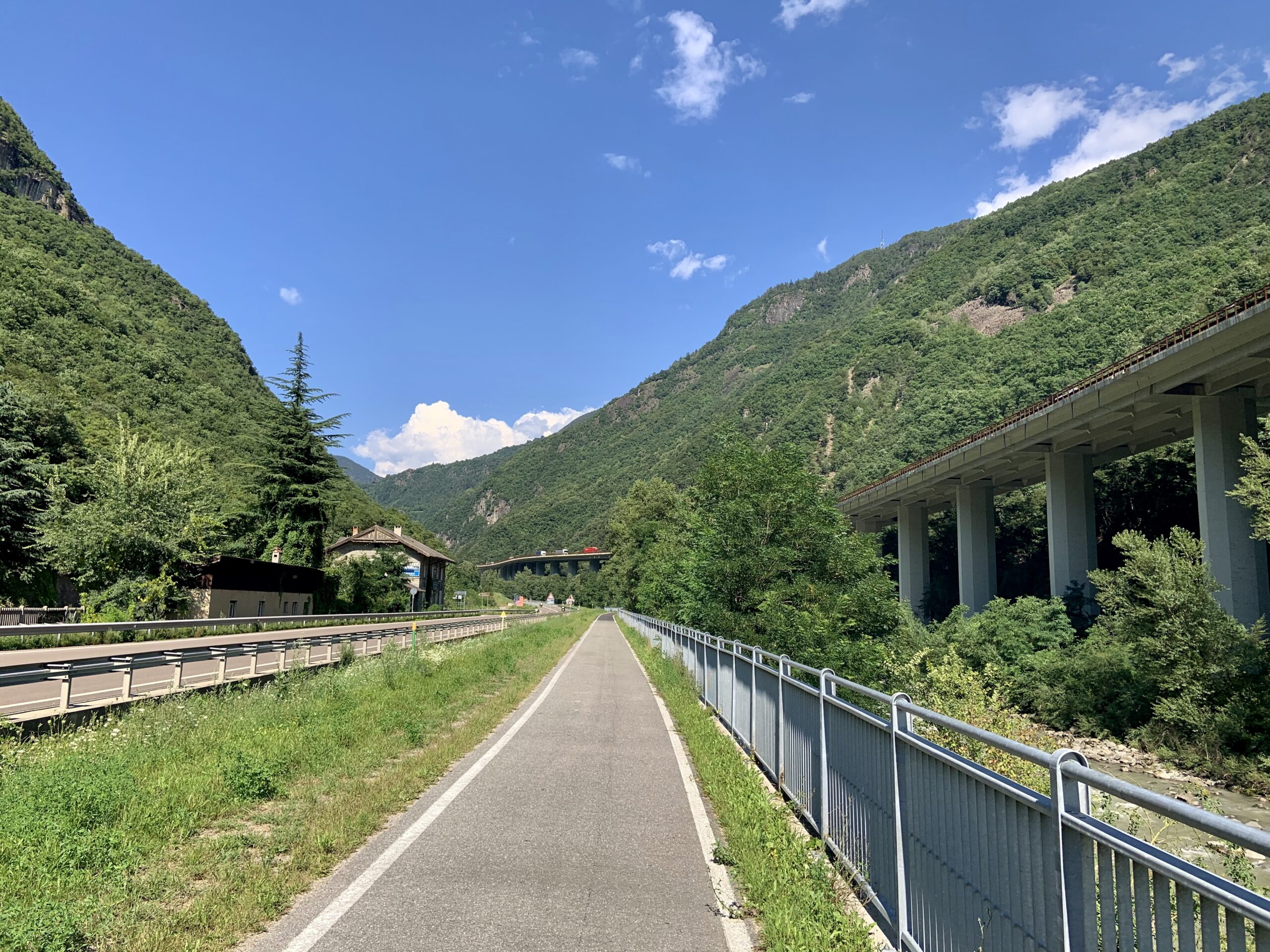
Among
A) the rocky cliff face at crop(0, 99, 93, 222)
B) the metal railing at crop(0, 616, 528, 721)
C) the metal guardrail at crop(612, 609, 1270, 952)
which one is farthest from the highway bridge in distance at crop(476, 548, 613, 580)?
the metal guardrail at crop(612, 609, 1270, 952)

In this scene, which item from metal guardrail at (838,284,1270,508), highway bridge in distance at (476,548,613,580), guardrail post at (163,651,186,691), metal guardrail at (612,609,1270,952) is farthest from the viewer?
highway bridge in distance at (476,548,613,580)

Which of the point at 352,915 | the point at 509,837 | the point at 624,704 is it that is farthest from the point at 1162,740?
the point at 352,915

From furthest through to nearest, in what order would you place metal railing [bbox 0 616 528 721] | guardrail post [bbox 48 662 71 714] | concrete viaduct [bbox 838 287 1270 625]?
concrete viaduct [bbox 838 287 1270 625] → metal railing [bbox 0 616 528 721] → guardrail post [bbox 48 662 71 714]

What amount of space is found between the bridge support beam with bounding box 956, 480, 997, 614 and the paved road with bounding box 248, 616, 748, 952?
49.6 metres

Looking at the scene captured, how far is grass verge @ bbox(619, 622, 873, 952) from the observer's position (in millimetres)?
4375

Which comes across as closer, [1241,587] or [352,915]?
[352,915]

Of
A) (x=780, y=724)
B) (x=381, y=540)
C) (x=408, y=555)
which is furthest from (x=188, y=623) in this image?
(x=381, y=540)

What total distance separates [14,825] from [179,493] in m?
36.1

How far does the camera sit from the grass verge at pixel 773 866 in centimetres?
438

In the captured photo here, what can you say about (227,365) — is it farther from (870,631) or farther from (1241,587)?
(1241,587)

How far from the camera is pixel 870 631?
26.7 m

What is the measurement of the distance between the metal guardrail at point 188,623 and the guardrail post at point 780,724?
24.1 meters

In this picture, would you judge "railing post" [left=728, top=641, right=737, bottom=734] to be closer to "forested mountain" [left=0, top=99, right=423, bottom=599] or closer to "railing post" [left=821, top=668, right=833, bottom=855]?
"railing post" [left=821, top=668, right=833, bottom=855]

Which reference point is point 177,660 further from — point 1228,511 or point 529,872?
point 1228,511
